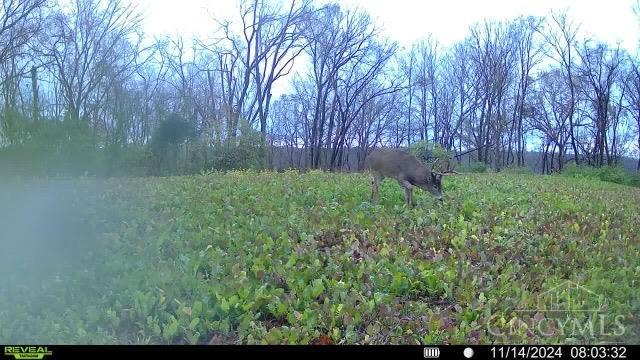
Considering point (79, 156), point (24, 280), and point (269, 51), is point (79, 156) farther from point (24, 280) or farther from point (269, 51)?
point (269, 51)

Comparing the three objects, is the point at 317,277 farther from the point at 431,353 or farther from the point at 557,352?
the point at 557,352

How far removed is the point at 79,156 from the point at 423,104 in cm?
3742

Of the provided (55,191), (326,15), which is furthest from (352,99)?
(55,191)

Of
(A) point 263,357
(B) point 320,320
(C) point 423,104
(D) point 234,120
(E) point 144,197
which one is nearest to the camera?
(A) point 263,357

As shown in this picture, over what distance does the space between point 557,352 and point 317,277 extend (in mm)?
2282

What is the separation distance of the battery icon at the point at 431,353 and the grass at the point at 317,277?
689 millimetres

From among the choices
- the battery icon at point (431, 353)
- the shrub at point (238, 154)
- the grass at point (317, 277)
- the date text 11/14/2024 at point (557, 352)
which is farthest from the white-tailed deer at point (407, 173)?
the shrub at point (238, 154)

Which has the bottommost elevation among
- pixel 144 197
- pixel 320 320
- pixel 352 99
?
pixel 320 320

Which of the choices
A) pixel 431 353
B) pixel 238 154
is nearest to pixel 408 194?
pixel 431 353

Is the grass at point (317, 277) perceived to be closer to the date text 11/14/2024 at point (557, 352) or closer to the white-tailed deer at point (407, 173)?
the date text 11/14/2024 at point (557, 352)

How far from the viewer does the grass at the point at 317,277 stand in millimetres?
3693

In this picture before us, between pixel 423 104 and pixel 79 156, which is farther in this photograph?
pixel 423 104

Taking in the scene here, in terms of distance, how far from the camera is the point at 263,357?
2938 mm

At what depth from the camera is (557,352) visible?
2.89m
